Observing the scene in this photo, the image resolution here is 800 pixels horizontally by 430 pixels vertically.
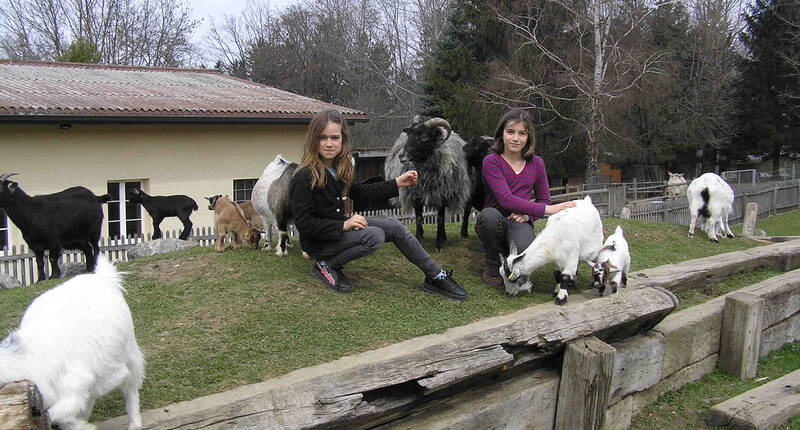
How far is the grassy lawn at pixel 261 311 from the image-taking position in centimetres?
404

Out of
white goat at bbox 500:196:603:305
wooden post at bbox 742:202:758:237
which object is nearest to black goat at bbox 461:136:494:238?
white goat at bbox 500:196:603:305

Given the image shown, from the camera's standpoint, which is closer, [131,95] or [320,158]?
[320,158]

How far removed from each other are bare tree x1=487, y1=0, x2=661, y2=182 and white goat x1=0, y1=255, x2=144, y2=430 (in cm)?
1879

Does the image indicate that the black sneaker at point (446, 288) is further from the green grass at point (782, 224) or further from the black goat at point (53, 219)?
the green grass at point (782, 224)

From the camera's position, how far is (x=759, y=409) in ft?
15.8

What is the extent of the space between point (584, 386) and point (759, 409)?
5.48ft

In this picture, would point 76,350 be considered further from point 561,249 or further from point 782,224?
point 782,224

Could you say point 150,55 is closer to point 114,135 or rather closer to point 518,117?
point 114,135

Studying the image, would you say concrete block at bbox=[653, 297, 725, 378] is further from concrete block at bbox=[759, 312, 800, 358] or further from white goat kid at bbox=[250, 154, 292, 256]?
white goat kid at bbox=[250, 154, 292, 256]

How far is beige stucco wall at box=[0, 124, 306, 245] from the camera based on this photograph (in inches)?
454

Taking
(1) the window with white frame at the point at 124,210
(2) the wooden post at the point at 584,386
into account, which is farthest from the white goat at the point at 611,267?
(1) the window with white frame at the point at 124,210

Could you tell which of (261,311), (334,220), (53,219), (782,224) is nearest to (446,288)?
(334,220)

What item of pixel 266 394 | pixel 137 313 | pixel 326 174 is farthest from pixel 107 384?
pixel 326 174

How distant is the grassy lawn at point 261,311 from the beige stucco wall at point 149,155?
6261mm
